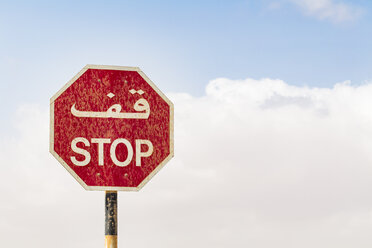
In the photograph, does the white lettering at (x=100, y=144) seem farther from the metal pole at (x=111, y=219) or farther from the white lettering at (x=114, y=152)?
the metal pole at (x=111, y=219)

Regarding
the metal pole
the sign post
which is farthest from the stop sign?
the metal pole

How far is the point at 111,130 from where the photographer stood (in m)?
6.28

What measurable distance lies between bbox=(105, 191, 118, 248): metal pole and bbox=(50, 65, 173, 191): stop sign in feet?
0.36

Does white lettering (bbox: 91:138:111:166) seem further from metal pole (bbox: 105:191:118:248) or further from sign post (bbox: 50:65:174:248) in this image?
metal pole (bbox: 105:191:118:248)

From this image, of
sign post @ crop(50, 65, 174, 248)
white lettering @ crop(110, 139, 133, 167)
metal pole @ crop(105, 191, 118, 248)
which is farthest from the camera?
white lettering @ crop(110, 139, 133, 167)

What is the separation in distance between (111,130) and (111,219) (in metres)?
0.98

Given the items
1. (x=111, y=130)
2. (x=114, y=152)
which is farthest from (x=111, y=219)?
(x=111, y=130)

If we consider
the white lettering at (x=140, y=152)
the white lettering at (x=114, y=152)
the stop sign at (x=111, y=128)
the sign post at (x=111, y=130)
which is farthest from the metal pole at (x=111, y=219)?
the white lettering at (x=140, y=152)

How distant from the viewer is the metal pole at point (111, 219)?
5961 mm

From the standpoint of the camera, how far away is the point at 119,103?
635 cm

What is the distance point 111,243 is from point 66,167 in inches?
37.0

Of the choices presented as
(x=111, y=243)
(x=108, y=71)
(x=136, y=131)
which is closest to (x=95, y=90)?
(x=108, y=71)

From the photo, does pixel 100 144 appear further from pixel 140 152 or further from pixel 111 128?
pixel 140 152

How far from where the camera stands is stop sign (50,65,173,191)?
6.09 metres
